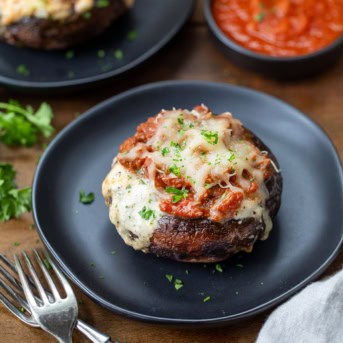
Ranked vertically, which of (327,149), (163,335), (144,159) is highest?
(144,159)

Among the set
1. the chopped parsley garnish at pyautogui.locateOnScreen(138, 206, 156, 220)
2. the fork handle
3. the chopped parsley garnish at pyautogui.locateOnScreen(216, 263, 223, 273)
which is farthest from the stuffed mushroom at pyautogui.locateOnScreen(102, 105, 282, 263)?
the fork handle

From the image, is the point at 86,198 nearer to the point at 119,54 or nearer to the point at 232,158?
the point at 232,158

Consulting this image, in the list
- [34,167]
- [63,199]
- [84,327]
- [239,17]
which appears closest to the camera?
[84,327]

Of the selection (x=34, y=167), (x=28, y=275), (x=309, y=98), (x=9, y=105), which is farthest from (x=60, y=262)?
(x=309, y=98)

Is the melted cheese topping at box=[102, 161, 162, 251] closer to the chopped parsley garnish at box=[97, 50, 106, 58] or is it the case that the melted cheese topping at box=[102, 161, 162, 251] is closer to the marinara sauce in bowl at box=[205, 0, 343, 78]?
the chopped parsley garnish at box=[97, 50, 106, 58]

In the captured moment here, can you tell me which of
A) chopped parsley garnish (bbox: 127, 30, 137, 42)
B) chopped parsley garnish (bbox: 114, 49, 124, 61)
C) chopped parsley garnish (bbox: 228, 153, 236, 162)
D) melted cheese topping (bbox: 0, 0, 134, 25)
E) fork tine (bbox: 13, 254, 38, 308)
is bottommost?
fork tine (bbox: 13, 254, 38, 308)

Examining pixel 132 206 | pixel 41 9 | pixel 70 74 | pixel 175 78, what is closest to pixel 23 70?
pixel 70 74

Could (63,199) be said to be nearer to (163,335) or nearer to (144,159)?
(144,159)
